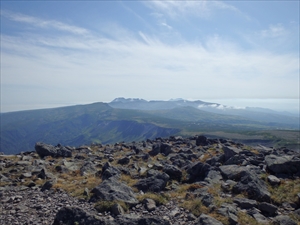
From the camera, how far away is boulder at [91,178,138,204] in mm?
13844

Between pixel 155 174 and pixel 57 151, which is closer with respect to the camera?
pixel 155 174

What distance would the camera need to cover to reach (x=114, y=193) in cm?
1429

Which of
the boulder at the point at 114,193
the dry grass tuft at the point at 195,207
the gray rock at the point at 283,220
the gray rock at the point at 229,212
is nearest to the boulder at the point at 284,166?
the gray rock at the point at 283,220

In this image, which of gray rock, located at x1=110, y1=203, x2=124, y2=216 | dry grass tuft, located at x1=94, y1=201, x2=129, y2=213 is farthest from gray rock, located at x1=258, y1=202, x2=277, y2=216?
gray rock, located at x1=110, y1=203, x2=124, y2=216

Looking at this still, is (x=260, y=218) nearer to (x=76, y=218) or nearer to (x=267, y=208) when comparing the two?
(x=267, y=208)

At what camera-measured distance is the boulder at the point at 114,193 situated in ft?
45.4

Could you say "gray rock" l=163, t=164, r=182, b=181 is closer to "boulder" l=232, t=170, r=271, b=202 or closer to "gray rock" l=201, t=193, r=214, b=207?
"boulder" l=232, t=170, r=271, b=202

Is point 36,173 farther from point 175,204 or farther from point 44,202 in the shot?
point 175,204

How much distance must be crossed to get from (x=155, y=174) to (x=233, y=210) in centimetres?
789

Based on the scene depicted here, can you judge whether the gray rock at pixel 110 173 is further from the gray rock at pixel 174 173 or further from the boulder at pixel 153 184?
the gray rock at pixel 174 173

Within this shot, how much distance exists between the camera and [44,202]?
48.4ft

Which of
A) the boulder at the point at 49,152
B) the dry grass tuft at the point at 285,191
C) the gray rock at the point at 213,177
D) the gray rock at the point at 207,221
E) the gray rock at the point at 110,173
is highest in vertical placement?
the gray rock at the point at 207,221

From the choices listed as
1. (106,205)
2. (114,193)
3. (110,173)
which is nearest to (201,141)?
(110,173)

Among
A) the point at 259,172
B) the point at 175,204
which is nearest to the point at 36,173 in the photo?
the point at 175,204
